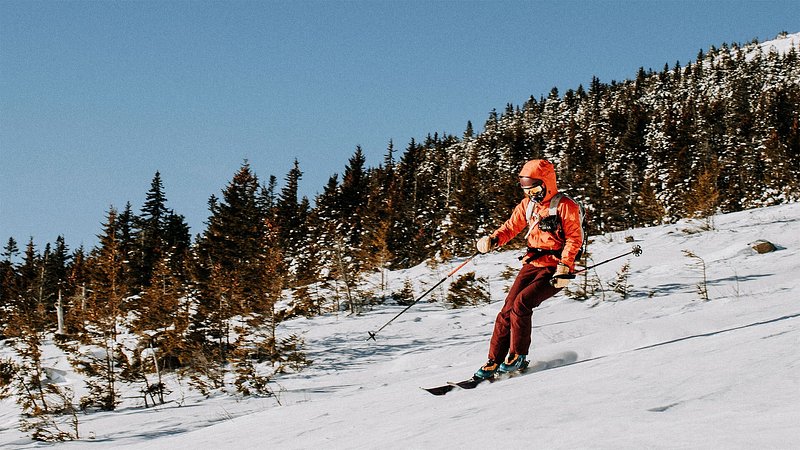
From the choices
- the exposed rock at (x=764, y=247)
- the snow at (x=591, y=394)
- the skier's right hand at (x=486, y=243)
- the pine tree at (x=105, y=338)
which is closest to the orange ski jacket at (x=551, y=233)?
the skier's right hand at (x=486, y=243)

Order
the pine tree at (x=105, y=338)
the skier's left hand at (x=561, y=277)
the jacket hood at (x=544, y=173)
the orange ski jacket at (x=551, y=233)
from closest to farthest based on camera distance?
1. the skier's left hand at (x=561, y=277)
2. the orange ski jacket at (x=551, y=233)
3. the jacket hood at (x=544, y=173)
4. the pine tree at (x=105, y=338)

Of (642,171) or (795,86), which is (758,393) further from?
(795,86)

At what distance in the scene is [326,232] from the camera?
28422 mm

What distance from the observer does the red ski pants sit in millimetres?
5375

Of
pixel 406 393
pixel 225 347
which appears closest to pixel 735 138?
pixel 225 347

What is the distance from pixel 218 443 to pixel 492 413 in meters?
2.82

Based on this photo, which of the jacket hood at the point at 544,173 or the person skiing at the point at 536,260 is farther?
the jacket hood at the point at 544,173

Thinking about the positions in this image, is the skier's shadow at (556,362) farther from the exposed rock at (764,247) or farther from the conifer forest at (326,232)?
the exposed rock at (764,247)

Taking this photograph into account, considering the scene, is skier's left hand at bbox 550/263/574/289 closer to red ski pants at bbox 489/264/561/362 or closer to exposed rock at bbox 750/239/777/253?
red ski pants at bbox 489/264/561/362

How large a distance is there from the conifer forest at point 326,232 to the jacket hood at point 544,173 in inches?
344

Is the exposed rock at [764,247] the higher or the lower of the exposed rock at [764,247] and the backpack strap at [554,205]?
the lower

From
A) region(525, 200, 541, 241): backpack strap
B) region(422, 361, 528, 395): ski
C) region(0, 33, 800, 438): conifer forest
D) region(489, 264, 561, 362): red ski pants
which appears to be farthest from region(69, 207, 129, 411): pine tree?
region(525, 200, 541, 241): backpack strap

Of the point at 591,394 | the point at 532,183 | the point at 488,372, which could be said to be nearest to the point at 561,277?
the point at 532,183

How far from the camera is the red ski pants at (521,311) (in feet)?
17.6
